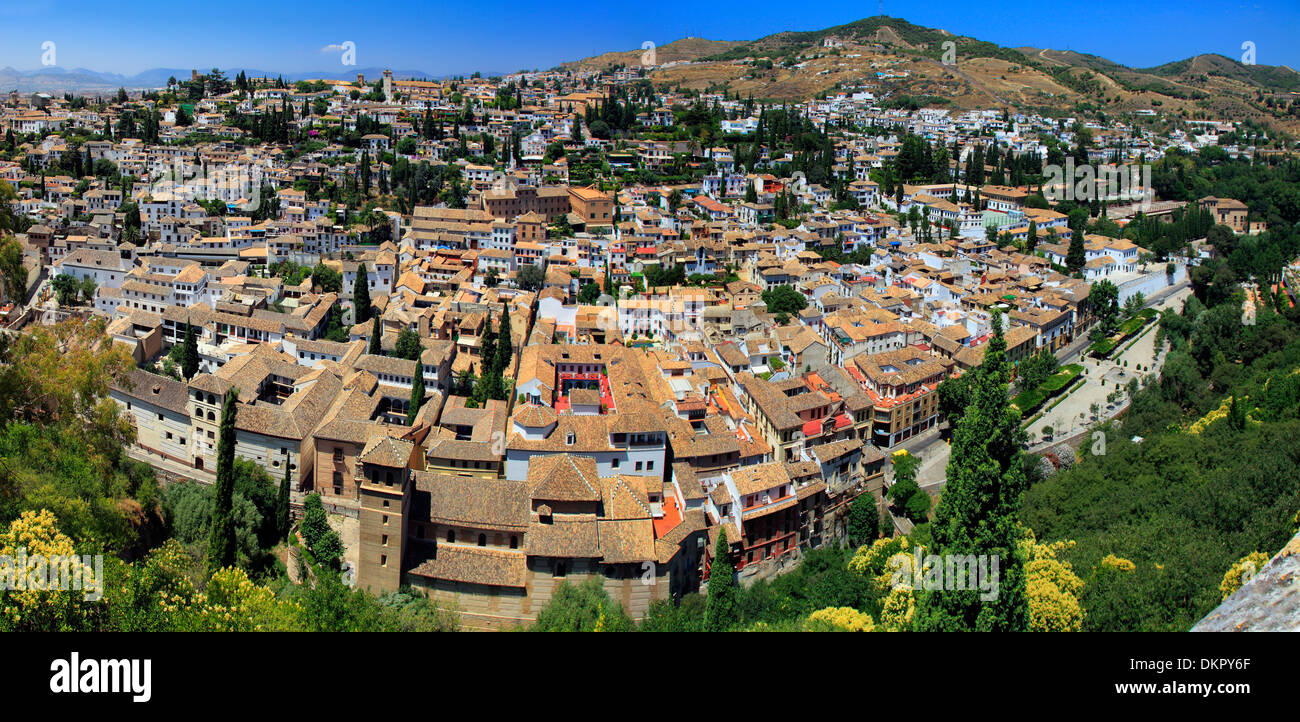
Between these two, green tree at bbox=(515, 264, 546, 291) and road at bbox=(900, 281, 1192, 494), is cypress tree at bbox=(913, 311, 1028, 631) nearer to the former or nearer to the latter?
road at bbox=(900, 281, 1192, 494)

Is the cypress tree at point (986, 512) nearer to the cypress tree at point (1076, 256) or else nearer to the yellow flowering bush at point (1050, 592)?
the yellow flowering bush at point (1050, 592)

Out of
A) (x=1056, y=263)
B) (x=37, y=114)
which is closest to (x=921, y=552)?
(x=1056, y=263)

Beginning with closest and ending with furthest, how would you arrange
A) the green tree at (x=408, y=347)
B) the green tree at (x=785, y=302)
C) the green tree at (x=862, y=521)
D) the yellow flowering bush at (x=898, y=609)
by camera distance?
the yellow flowering bush at (x=898, y=609) < the green tree at (x=862, y=521) < the green tree at (x=408, y=347) < the green tree at (x=785, y=302)

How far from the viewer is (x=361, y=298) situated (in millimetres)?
23391

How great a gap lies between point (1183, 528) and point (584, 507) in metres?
8.83

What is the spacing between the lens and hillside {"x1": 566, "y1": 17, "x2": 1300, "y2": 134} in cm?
6988

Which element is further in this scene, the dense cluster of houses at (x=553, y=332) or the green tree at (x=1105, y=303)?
the green tree at (x=1105, y=303)

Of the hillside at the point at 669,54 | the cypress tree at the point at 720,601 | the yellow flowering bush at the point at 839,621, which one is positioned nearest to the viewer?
the yellow flowering bush at the point at 839,621

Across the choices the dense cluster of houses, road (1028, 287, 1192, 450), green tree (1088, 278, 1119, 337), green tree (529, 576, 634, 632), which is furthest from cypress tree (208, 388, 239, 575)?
green tree (1088, 278, 1119, 337)

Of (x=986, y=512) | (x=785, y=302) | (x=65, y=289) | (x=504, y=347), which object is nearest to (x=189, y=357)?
(x=65, y=289)

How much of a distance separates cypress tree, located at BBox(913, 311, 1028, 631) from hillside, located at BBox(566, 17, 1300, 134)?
61811 millimetres

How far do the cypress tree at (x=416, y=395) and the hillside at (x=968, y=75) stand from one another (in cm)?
5557

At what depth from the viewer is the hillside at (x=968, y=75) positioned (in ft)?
229

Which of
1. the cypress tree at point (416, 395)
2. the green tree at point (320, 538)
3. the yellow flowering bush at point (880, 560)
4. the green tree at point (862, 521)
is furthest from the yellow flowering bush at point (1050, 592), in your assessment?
the cypress tree at point (416, 395)
